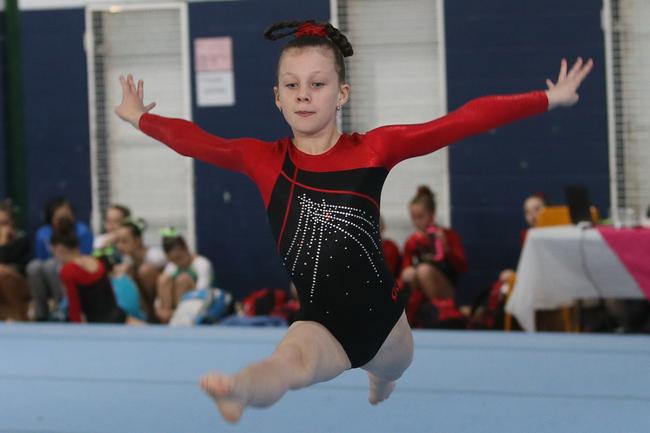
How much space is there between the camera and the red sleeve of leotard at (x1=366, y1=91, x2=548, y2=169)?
10.0 feet

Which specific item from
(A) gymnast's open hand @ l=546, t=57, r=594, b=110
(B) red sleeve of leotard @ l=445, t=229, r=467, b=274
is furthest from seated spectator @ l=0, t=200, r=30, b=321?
(A) gymnast's open hand @ l=546, t=57, r=594, b=110

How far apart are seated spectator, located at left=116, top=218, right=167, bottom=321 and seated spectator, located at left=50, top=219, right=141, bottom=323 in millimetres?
578

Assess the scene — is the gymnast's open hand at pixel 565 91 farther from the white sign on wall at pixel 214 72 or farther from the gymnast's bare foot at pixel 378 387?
the white sign on wall at pixel 214 72

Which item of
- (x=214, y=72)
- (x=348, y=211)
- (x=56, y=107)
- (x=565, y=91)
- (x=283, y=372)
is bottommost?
(x=283, y=372)

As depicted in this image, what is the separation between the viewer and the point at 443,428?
3.68 metres

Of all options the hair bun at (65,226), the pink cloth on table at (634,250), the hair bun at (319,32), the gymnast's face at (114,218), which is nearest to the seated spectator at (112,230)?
the gymnast's face at (114,218)

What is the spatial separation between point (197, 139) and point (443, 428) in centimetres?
137

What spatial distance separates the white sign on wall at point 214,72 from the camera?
8.05m

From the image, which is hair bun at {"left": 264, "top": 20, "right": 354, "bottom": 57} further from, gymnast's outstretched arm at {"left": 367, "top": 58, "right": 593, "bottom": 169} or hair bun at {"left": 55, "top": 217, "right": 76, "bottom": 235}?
hair bun at {"left": 55, "top": 217, "right": 76, "bottom": 235}

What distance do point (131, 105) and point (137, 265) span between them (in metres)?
4.13

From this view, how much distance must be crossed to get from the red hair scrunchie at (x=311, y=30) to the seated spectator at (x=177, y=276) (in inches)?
163

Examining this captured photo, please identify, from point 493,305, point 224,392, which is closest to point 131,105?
point 224,392

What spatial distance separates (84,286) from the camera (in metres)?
6.54

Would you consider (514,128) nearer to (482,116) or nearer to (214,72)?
(214,72)
